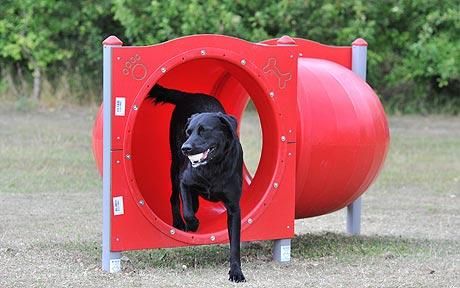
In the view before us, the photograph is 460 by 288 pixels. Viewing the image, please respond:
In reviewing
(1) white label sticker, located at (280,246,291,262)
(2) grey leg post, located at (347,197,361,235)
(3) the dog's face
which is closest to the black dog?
(3) the dog's face

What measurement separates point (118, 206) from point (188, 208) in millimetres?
513

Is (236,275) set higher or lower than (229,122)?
lower

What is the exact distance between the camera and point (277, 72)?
Answer: 7.77m

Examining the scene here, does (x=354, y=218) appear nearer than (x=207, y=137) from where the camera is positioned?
No

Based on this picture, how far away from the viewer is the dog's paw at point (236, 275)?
702cm

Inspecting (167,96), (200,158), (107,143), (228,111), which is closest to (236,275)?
(200,158)

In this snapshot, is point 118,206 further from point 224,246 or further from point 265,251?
point 265,251

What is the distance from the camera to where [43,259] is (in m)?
7.68

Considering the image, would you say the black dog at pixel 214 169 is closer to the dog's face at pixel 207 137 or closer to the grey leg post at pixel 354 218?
the dog's face at pixel 207 137

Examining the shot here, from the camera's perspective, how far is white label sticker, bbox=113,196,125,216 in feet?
23.6

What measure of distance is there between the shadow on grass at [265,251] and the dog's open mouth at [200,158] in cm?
98

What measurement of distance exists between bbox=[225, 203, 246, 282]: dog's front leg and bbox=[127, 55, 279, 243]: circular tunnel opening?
1.07 feet

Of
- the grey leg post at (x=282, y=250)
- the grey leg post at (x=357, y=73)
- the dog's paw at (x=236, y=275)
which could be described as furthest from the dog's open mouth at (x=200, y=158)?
the grey leg post at (x=357, y=73)

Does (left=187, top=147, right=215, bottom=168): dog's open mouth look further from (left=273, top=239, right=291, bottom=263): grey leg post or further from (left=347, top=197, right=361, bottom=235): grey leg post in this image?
(left=347, top=197, right=361, bottom=235): grey leg post
